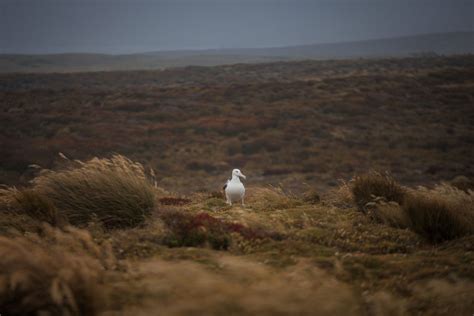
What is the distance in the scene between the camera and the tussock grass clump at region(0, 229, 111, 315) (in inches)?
137

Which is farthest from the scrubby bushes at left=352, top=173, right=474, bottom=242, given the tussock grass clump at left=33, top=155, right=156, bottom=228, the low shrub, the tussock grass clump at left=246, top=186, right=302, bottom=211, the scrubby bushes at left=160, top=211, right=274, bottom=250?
the tussock grass clump at left=33, top=155, right=156, bottom=228

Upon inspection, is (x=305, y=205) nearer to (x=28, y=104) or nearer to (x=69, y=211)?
(x=69, y=211)

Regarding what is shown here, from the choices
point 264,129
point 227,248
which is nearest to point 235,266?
point 227,248

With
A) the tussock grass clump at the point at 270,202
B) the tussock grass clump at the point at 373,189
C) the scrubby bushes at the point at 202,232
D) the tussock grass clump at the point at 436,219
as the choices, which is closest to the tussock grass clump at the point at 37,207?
the scrubby bushes at the point at 202,232

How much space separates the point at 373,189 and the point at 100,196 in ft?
15.6

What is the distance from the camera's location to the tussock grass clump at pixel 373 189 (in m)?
7.96

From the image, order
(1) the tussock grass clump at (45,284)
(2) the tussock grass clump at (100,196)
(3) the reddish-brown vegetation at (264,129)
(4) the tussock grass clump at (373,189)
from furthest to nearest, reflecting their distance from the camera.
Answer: (3) the reddish-brown vegetation at (264,129), (4) the tussock grass clump at (373,189), (2) the tussock grass clump at (100,196), (1) the tussock grass clump at (45,284)

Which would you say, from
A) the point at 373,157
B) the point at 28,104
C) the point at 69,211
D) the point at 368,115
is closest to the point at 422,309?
the point at 69,211

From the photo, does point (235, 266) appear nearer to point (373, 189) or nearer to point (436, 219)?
point (436, 219)

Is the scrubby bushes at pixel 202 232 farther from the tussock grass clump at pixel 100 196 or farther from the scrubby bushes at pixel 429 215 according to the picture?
the scrubby bushes at pixel 429 215

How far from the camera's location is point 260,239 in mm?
5711

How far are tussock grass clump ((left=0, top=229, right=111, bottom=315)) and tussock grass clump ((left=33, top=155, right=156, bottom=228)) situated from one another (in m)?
2.40

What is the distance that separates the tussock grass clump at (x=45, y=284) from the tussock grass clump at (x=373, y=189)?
5.37 metres

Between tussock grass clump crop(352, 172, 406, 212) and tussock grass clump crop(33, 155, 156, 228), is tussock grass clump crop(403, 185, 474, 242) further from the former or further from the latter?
tussock grass clump crop(33, 155, 156, 228)
